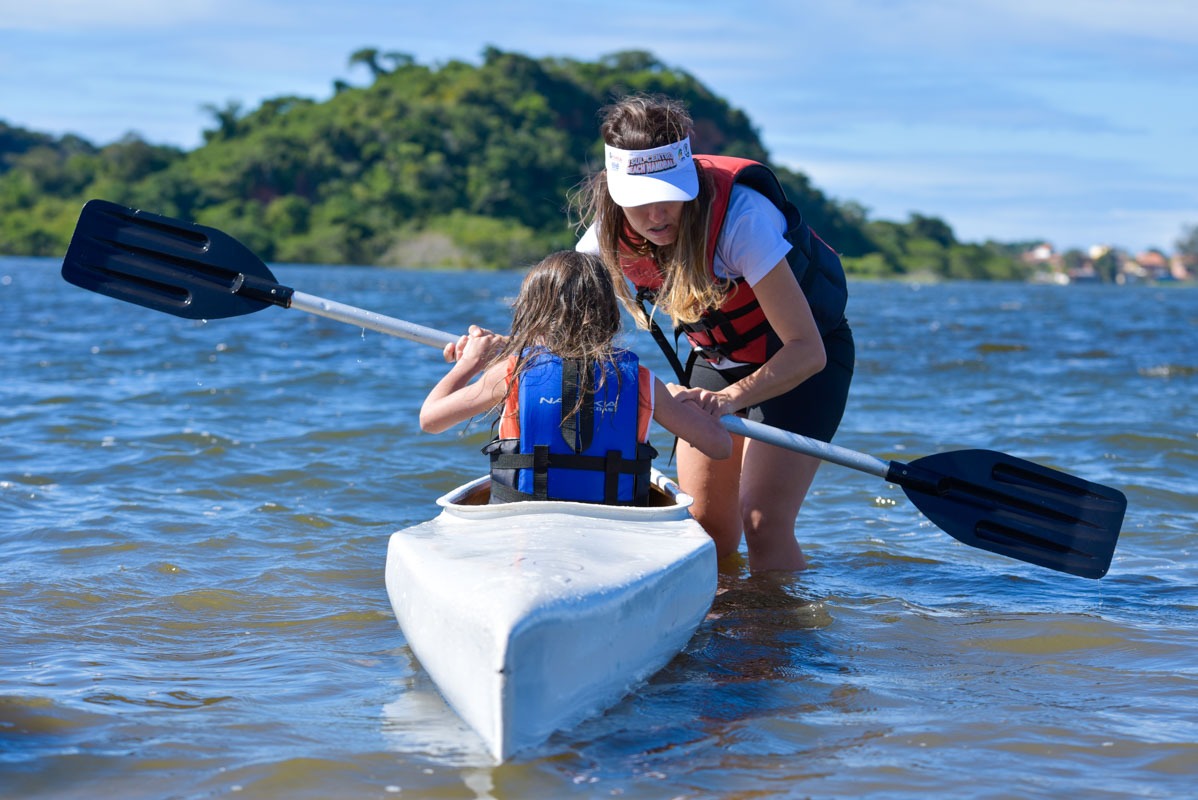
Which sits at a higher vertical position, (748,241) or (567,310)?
(748,241)

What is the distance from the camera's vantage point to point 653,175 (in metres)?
3.59

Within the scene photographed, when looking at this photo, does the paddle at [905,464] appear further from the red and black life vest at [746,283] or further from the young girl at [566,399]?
the young girl at [566,399]

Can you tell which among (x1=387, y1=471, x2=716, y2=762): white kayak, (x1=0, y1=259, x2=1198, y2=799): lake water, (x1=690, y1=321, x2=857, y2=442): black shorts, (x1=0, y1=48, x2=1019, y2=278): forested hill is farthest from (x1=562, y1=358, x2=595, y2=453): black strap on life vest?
(x1=0, y1=48, x2=1019, y2=278): forested hill

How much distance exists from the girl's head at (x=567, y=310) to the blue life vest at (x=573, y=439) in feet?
0.18

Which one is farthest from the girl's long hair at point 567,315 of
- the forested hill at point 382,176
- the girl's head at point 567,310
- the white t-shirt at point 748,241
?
the forested hill at point 382,176

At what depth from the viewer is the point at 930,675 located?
12.1 feet

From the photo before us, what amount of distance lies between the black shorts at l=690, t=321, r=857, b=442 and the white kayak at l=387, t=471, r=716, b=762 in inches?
30.8

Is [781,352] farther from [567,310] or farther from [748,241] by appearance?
[567,310]

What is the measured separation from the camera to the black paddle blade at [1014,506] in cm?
443

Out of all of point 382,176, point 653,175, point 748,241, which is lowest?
point 748,241

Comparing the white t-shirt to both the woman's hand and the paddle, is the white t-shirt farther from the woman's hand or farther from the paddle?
the paddle

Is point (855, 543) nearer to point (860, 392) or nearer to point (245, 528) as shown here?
point (245, 528)

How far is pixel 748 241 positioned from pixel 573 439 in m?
0.84

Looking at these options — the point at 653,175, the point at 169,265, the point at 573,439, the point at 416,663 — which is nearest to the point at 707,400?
the point at 573,439
